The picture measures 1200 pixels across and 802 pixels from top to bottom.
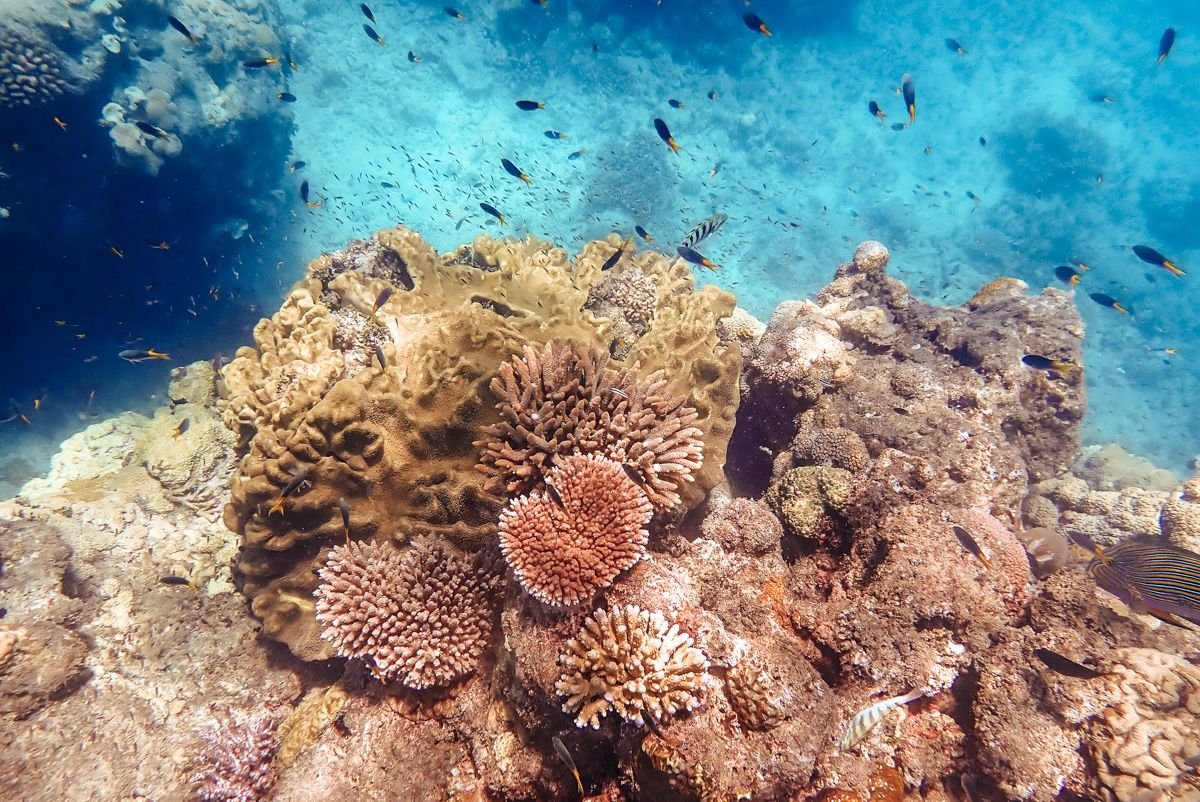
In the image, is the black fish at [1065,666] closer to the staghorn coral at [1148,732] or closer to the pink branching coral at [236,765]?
the staghorn coral at [1148,732]

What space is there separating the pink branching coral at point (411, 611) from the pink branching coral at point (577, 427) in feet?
2.63

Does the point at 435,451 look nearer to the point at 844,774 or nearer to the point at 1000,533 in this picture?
the point at 844,774

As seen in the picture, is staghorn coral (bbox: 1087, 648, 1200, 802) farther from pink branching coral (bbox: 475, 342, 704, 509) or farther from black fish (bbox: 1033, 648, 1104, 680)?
pink branching coral (bbox: 475, 342, 704, 509)

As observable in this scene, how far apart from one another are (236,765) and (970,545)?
21.3 ft

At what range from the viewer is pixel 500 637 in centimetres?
394

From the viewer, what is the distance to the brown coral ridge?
600 centimetres

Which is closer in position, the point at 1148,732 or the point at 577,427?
the point at 1148,732

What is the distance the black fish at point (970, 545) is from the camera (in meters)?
4.07

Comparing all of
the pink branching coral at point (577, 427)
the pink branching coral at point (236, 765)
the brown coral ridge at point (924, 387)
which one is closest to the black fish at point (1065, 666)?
the brown coral ridge at point (924, 387)

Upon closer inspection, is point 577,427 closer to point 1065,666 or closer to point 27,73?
point 1065,666

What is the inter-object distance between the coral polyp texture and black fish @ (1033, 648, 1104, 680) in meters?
2.85

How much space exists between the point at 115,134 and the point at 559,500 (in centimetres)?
1730

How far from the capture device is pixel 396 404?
4.46 meters

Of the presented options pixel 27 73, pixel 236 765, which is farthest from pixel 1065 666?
pixel 27 73
